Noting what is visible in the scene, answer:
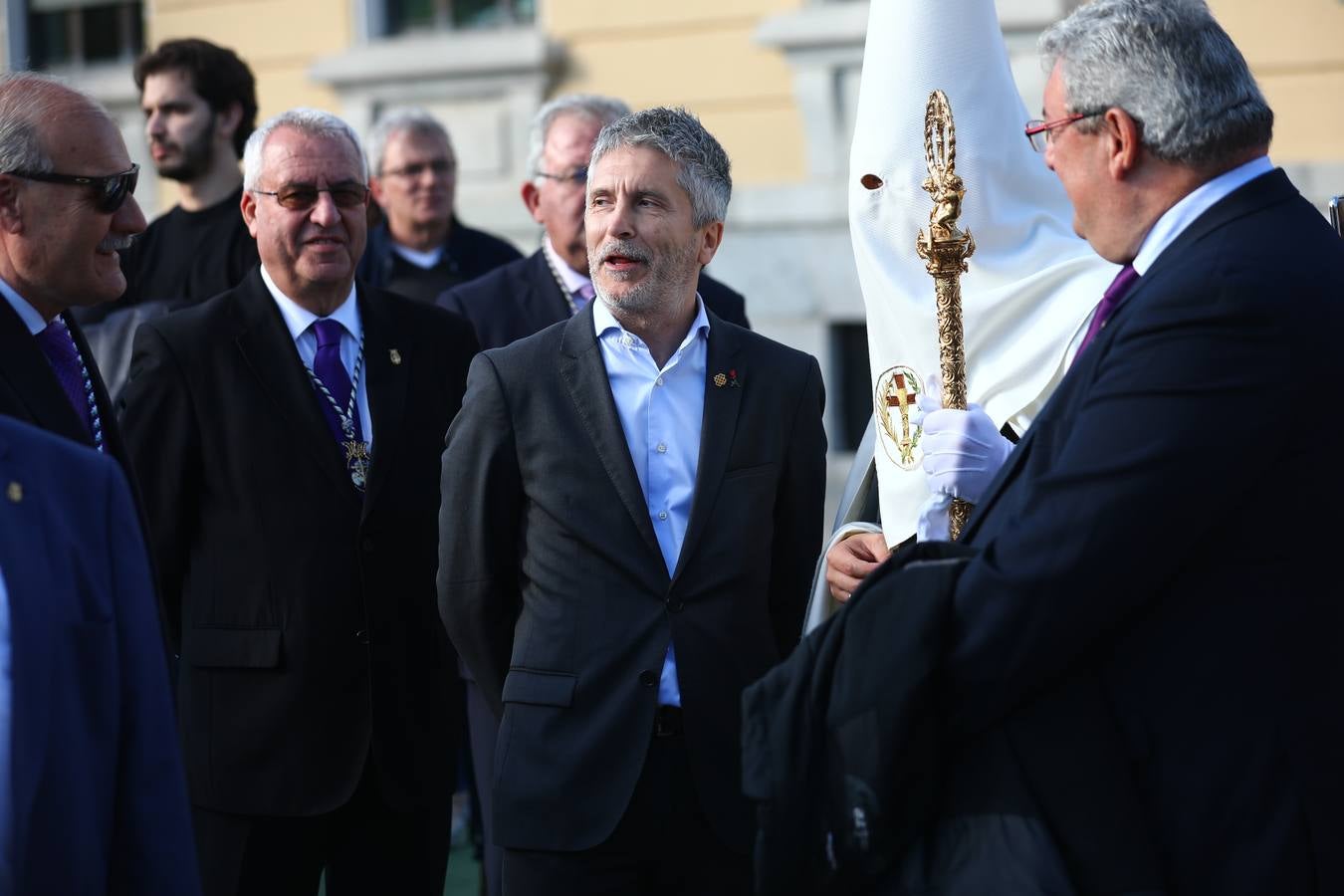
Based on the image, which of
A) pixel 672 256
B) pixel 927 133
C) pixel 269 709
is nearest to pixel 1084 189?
pixel 927 133

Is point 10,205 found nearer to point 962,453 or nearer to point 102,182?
point 102,182

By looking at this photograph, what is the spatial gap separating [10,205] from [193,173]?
9.81 ft

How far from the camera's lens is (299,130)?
420 cm

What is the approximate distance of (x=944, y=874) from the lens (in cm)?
243

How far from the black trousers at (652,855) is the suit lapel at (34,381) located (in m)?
1.09

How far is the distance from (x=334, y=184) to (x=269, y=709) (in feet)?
4.08

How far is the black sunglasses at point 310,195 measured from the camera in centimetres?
411

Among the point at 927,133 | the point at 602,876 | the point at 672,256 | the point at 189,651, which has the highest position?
the point at 927,133

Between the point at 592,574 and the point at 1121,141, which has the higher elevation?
the point at 1121,141

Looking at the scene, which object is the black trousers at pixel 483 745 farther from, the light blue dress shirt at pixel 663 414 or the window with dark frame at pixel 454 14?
the window with dark frame at pixel 454 14

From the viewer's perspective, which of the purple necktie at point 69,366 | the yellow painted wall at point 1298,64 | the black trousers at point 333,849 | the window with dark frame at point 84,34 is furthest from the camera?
the window with dark frame at point 84,34

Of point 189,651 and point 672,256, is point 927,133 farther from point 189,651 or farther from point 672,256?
point 189,651

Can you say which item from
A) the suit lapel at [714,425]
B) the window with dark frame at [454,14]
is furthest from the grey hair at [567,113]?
the window with dark frame at [454,14]

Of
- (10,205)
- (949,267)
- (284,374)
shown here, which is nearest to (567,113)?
(284,374)
